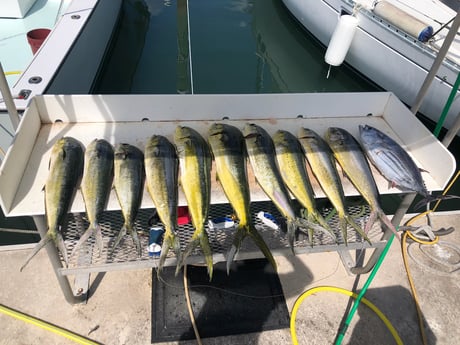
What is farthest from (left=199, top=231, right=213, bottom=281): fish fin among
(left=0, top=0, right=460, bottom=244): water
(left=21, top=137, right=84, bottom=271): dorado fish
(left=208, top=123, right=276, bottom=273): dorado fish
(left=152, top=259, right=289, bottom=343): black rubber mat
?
(left=0, top=0, right=460, bottom=244): water

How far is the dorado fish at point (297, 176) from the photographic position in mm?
2227

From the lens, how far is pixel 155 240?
2.55 metres

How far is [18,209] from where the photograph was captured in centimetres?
189

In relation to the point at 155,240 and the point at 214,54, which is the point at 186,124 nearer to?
the point at 155,240

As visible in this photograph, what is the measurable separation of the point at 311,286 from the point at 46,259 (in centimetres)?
246

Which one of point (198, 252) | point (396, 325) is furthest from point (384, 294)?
point (198, 252)

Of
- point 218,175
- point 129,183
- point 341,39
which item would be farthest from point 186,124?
point 341,39

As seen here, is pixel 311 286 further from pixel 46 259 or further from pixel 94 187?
pixel 46 259

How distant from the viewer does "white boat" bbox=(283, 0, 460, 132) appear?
5.77 m

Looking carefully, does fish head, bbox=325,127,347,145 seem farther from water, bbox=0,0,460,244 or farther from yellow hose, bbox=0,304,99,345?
water, bbox=0,0,460,244

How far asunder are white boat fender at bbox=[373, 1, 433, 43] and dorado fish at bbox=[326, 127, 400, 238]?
14.6 feet

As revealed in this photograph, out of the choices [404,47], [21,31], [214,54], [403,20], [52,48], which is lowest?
[214,54]

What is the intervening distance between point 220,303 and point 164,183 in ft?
4.37

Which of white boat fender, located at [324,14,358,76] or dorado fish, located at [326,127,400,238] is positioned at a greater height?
dorado fish, located at [326,127,400,238]
